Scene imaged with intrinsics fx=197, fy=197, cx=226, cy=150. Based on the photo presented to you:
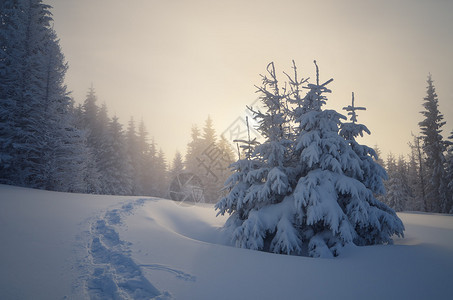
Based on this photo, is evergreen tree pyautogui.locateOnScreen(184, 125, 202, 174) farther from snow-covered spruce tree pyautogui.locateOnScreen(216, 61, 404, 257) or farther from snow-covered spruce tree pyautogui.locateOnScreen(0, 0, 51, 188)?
snow-covered spruce tree pyautogui.locateOnScreen(216, 61, 404, 257)

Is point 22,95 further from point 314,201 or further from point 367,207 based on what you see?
point 367,207

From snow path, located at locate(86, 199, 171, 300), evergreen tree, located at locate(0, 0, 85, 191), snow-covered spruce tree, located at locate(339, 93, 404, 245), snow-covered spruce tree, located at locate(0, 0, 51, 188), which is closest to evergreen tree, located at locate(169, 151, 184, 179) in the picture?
evergreen tree, located at locate(0, 0, 85, 191)

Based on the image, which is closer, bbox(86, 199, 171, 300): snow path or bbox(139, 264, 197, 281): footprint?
bbox(86, 199, 171, 300): snow path

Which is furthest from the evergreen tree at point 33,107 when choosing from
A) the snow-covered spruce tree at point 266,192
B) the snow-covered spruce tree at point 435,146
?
the snow-covered spruce tree at point 435,146

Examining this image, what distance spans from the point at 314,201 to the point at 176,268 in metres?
4.16

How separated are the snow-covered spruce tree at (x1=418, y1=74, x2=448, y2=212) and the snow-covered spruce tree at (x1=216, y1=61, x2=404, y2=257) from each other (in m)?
23.6

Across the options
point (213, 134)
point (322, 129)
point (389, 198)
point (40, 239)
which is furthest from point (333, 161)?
point (389, 198)

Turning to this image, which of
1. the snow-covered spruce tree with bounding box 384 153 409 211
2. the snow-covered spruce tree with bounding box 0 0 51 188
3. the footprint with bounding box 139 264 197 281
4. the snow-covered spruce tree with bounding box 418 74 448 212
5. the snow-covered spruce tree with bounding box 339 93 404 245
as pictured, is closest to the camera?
the footprint with bounding box 139 264 197 281

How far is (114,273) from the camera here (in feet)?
12.3

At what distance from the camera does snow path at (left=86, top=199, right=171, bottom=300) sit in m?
3.20

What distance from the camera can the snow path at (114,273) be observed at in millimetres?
3201

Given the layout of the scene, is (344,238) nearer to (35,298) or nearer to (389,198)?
(35,298)

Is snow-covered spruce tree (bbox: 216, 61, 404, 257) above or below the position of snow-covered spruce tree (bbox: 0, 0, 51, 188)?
below

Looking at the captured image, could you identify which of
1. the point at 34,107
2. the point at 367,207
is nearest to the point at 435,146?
the point at 367,207
